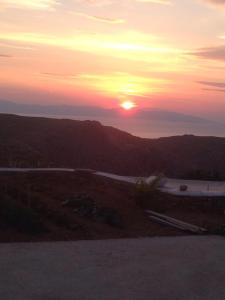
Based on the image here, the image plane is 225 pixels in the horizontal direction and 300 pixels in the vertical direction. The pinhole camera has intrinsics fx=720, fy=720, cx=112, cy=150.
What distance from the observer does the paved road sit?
9.43 meters

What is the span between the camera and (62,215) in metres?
14.3

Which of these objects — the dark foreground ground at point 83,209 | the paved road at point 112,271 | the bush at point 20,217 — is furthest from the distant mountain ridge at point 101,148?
the paved road at point 112,271

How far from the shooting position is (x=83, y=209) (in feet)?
50.2

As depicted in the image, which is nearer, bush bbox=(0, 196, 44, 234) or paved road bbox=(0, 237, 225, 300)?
paved road bbox=(0, 237, 225, 300)

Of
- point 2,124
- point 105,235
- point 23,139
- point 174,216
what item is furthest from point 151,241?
point 2,124

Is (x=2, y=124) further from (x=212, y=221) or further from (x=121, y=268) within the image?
(x=121, y=268)

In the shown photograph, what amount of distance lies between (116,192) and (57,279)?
8347mm

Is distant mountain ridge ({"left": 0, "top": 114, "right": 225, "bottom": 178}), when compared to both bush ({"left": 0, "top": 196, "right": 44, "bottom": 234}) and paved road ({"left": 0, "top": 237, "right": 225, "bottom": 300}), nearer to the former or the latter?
bush ({"left": 0, "top": 196, "right": 44, "bottom": 234})

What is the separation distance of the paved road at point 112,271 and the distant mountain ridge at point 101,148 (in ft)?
39.1

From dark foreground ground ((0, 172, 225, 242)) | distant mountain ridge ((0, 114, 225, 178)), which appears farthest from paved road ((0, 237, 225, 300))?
distant mountain ridge ((0, 114, 225, 178))

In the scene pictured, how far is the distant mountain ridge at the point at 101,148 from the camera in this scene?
2917 centimetres

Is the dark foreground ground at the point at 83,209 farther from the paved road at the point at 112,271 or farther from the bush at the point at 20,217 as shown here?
the paved road at the point at 112,271

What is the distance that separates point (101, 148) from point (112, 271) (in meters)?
24.9

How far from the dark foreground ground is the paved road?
3.19ft
